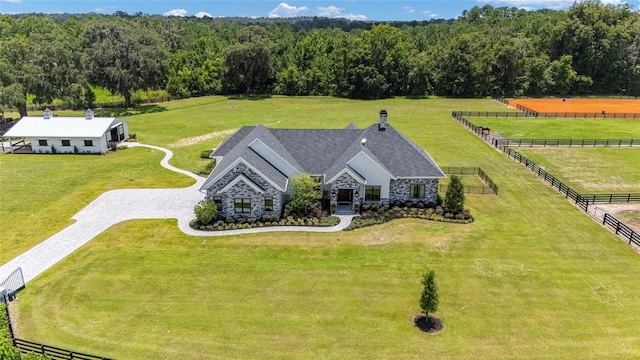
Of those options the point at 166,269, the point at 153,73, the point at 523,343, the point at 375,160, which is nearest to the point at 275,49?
the point at 153,73

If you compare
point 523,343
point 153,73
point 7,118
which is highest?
point 153,73

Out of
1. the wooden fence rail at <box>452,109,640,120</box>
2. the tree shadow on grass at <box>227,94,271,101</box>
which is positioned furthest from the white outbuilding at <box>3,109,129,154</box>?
the wooden fence rail at <box>452,109,640,120</box>

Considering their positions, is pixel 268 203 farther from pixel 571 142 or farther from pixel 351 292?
pixel 571 142

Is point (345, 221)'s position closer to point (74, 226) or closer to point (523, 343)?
point (523, 343)

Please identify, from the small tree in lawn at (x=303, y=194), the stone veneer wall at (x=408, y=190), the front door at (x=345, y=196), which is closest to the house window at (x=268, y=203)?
the small tree in lawn at (x=303, y=194)

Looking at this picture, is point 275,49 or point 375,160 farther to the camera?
point 275,49

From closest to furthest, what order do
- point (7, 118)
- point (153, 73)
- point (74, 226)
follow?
point (74, 226) < point (7, 118) < point (153, 73)

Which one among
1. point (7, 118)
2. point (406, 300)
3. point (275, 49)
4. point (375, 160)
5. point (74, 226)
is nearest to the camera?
point (406, 300)
